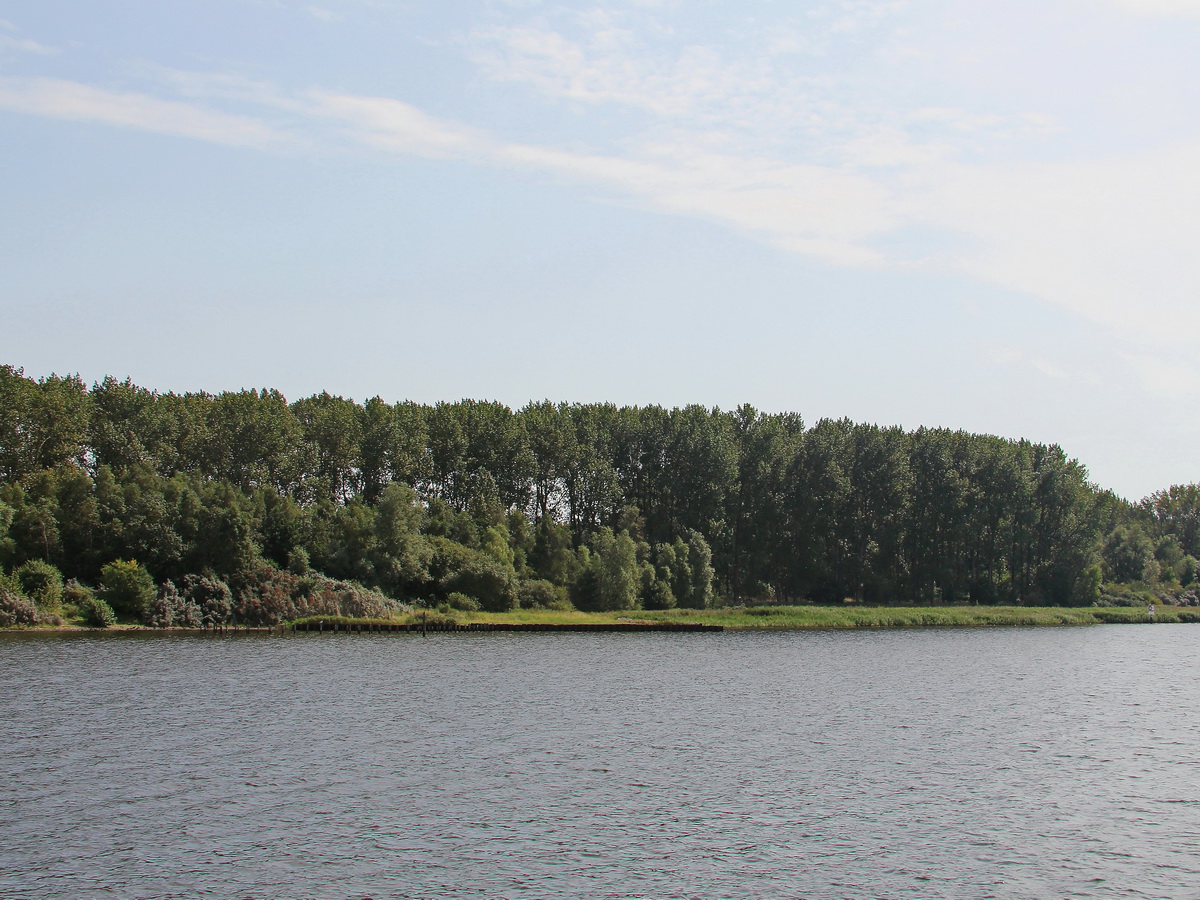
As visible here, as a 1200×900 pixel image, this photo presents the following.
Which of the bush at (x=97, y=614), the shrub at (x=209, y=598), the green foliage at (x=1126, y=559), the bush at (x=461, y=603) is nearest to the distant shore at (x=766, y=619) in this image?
the bush at (x=97, y=614)

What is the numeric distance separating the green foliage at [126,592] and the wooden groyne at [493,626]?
12505 mm

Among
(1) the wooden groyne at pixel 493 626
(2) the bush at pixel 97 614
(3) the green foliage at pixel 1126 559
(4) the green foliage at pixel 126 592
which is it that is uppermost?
(3) the green foliage at pixel 1126 559

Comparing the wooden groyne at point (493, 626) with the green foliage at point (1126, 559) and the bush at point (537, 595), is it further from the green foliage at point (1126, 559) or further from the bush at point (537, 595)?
the green foliage at point (1126, 559)

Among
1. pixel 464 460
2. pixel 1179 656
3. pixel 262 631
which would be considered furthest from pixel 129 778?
pixel 464 460

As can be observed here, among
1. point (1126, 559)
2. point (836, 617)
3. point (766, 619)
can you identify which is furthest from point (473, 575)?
point (1126, 559)

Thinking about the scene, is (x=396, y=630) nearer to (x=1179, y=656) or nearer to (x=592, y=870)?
(x=1179, y=656)

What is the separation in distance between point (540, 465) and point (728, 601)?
1128 inches

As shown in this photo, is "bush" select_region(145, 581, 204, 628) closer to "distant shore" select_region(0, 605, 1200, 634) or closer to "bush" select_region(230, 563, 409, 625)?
"distant shore" select_region(0, 605, 1200, 634)

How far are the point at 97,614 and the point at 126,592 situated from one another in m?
3.28

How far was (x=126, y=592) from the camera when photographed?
300 ft

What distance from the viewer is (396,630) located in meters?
97.9

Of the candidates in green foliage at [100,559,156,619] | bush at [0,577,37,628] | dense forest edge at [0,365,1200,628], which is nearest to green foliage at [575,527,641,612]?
dense forest edge at [0,365,1200,628]

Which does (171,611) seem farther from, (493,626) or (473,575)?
(473,575)

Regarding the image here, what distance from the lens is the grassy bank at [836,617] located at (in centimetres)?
10525
